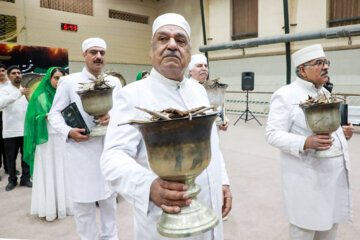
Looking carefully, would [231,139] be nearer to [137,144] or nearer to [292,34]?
[292,34]

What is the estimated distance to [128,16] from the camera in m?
13.9

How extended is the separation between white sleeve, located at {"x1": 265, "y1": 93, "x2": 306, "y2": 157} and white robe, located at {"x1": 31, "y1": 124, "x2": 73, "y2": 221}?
2.36m

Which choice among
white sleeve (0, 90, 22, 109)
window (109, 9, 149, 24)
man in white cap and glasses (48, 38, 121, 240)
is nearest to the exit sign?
window (109, 9, 149, 24)

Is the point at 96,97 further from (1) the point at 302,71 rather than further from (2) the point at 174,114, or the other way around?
(1) the point at 302,71

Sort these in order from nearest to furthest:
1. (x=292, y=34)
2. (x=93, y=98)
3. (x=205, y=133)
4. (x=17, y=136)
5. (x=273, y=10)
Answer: (x=205, y=133)
(x=93, y=98)
(x=17, y=136)
(x=292, y=34)
(x=273, y=10)

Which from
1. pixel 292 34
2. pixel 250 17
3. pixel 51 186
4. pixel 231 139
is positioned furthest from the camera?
pixel 250 17

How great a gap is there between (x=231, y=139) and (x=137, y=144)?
20.4 feet

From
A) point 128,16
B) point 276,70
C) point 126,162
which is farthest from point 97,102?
point 128,16

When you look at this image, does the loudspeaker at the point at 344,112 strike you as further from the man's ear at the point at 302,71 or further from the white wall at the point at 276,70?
the white wall at the point at 276,70

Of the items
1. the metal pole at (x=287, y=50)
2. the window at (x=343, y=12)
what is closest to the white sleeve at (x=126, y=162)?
the metal pole at (x=287, y=50)

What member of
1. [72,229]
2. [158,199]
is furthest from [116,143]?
[72,229]

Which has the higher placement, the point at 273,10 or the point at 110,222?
the point at 273,10

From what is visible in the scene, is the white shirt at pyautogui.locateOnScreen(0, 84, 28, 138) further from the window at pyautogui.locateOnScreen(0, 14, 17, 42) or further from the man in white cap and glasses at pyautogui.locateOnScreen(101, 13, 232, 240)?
the window at pyautogui.locateOnScreen(0, 14, 17, 42)

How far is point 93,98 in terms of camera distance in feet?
6.94
